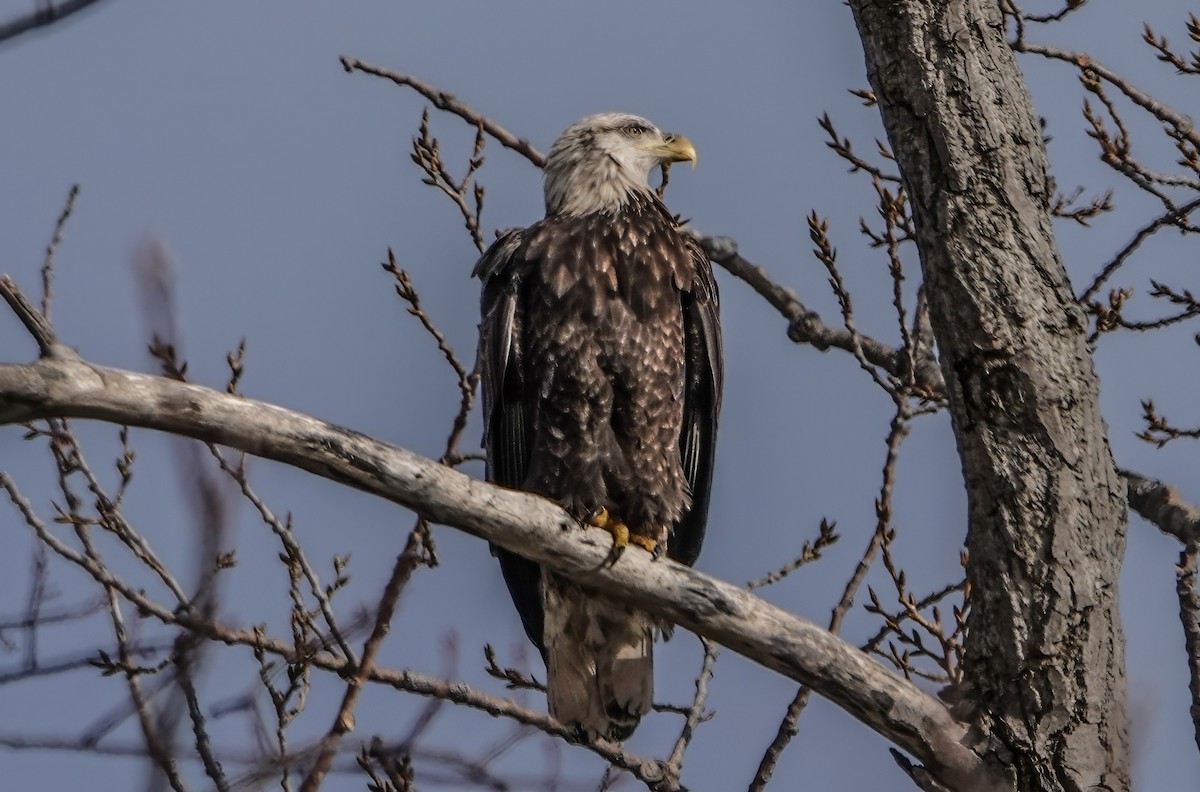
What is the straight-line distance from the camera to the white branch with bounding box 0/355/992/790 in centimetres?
288

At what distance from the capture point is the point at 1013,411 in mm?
3639

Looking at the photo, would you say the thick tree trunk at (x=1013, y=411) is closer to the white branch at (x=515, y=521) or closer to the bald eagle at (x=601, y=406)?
the white branch at (x=515, y=521)

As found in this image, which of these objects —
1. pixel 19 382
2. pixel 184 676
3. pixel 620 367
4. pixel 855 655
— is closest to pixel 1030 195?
pixel 855 655

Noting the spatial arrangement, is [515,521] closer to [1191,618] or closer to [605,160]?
[1191,618]

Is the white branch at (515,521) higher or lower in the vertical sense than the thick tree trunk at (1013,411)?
lower

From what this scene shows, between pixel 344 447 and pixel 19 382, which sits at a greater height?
pixel 344 447

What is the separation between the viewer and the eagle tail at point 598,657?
5.25 meters

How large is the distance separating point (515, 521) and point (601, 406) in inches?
62.2

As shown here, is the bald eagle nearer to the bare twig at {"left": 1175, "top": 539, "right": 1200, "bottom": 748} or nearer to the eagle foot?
the eagle foot

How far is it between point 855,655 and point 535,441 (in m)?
1.90

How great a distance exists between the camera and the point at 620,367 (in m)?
5.13

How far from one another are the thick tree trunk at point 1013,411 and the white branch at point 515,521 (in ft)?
0.65

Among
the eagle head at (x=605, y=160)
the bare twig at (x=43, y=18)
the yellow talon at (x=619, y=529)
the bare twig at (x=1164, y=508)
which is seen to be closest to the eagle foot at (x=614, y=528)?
the yellow talon at (x=619, y=529)

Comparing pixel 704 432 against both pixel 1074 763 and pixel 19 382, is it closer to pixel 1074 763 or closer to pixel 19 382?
pixel 1074 763
